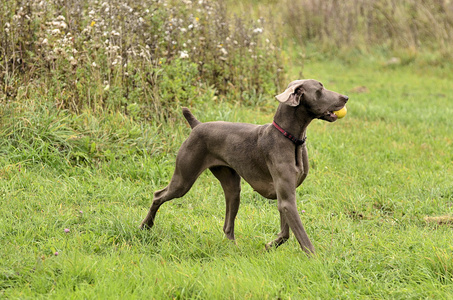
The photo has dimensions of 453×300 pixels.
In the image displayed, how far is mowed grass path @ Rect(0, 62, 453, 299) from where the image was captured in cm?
322

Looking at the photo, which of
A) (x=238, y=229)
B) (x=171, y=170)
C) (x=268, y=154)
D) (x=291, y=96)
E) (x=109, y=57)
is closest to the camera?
(x=291, y=96)

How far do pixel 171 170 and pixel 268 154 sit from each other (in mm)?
2270

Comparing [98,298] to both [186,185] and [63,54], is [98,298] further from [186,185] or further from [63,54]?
[63,54]

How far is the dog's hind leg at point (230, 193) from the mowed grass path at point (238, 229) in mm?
101

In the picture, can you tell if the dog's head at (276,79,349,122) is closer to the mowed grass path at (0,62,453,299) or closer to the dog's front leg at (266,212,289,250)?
the dog's front leg at (266,212,289,250)

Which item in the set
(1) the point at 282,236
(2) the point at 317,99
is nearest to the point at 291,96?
(2) the point at 317,99

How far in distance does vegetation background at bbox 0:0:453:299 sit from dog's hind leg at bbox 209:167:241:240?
14 centimetres

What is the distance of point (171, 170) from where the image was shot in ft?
18.9

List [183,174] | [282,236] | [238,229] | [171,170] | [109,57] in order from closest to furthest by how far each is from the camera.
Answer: [282,236], [183,174], [238,229], [171,170], [109,57]

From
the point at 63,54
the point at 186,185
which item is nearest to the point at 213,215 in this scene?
the point at 186,185

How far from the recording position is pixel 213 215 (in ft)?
15.8

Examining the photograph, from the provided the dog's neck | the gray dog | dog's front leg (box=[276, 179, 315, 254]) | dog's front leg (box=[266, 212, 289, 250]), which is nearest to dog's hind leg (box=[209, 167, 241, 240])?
the gray dog

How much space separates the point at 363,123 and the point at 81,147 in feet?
14.2

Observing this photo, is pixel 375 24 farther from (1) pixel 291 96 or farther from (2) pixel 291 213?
(2) pixel 291 213
